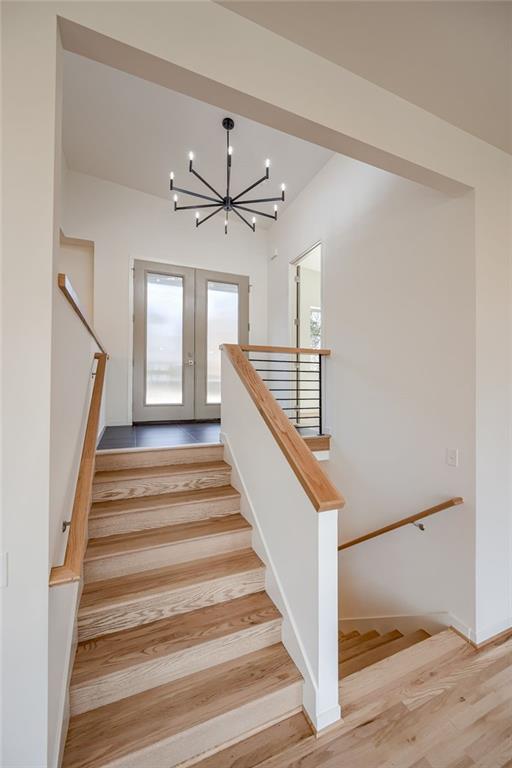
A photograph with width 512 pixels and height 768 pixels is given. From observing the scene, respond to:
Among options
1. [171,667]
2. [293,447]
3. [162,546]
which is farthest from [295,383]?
[171,667]

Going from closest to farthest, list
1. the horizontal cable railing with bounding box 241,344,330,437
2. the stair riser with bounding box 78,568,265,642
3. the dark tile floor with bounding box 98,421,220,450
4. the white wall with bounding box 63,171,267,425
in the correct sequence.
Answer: the stair riser with bounding box 78,568,265,642 < the dark tile floor with bounding box 98,421,220,450 < the white wall with bounding box 63,171,267,425 < the horizontal cable railing with bounding box 241,344,330,437

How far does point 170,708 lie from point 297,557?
2.60 feet

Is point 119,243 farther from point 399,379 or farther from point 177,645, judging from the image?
point 177,645

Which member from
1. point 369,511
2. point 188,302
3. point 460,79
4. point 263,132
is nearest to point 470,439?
point 369,511

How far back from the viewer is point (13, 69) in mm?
1021

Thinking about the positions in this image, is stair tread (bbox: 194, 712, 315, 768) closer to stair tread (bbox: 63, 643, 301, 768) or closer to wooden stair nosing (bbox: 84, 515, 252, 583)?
stair tread (bbox: 63, 643, 301, 768)

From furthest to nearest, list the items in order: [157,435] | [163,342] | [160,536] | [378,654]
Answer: [163,342] → [157,435] → [378,654] → [160,536]

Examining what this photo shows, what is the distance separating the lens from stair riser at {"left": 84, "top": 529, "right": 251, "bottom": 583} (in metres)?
1.81

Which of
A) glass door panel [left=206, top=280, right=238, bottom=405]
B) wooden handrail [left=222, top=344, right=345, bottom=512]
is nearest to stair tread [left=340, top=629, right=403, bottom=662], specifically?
wooden handrail [left=222, top=344, right=345, bottom=512]

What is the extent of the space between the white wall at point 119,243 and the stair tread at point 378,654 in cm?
348

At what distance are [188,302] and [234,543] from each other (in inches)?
140

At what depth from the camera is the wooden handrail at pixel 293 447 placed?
57.2 inches

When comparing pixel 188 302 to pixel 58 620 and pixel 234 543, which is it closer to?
pixel 234 543

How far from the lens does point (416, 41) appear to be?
1507 mm
